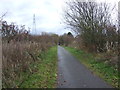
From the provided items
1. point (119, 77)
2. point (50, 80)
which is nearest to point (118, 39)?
point (119, 77)

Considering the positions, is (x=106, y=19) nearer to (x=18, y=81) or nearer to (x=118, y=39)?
(x=118, y=39)

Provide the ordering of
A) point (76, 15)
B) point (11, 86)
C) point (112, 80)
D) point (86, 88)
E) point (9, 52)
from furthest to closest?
point (76, 15), point (9, 52), point (112, 80), point (86, 88), point (11, 86)

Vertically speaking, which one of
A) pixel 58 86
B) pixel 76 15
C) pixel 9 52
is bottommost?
pixel 58 86

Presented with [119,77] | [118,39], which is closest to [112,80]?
[119,77]

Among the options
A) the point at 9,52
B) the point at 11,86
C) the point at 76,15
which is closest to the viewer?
the point at 11,86

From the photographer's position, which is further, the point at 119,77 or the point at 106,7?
the point at 106,7

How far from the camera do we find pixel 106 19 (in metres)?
24.7

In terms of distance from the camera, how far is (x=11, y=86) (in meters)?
8.26

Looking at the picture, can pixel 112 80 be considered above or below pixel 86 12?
below

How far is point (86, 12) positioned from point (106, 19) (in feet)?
12.0

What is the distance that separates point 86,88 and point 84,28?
61.5 feet

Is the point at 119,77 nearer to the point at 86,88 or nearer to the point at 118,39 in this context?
the point at 86,88

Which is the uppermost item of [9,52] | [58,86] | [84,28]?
[84,28]

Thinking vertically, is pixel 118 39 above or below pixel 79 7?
below
